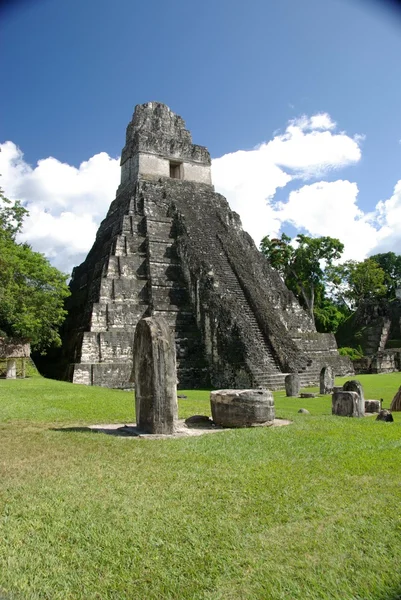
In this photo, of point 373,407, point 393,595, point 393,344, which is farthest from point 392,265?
point 393,595

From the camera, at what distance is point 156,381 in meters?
6.97

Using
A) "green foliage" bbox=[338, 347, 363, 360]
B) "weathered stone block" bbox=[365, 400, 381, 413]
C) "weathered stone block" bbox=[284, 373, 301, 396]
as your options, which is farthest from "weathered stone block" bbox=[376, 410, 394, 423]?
"green foliage" bbox=[338, 347, 363, 360]

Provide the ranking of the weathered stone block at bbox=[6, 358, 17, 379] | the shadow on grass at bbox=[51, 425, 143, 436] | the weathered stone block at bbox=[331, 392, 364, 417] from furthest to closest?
the weathered stone block at bbox=[6, 358, 17, 379] → the weathered stone block at bbox=[331, 392, 364, 417] → the shadow on grass at bbox=[51, 425, 143, 436]

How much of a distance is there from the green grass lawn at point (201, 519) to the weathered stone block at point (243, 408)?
1.54m

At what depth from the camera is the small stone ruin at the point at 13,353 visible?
59.4ft

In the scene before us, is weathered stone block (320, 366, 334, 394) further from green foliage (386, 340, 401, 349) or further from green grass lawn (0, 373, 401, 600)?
green foliage (386, 340, 401, 349)

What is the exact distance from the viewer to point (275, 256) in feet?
127

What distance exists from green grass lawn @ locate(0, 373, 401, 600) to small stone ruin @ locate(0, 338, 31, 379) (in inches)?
502

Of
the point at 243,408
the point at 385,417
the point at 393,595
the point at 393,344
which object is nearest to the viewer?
the point at 393,595

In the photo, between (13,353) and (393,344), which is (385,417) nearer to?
(13,353)

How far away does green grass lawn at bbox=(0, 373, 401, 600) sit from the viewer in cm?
269

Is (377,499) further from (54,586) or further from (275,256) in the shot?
(275,256)

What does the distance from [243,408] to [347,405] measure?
2.67 meters

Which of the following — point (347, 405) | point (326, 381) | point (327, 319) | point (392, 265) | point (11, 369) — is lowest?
point (347, 405)
